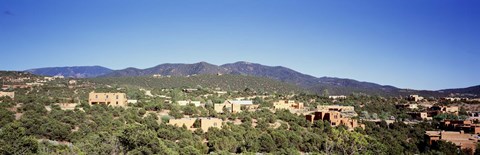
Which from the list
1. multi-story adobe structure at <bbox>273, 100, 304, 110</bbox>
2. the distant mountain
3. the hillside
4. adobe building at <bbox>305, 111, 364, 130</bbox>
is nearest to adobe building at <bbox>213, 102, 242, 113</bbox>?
multi-story adobe structure at <bbox>273, 100, 304, 110</bbox>

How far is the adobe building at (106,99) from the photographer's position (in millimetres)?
53031

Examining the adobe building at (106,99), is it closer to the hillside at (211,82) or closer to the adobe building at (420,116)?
the adobe building at (420,116)

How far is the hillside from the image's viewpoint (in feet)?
399

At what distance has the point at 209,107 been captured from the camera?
2447 inches

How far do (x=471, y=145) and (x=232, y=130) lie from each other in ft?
75.5

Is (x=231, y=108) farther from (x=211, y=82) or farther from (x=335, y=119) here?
(x=211, y=82)

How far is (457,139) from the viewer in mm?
41625

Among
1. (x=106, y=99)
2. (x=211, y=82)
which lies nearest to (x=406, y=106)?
(x=106, y=99)

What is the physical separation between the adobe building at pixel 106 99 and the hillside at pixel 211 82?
207 ft

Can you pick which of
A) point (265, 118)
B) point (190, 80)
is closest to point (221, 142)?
point (265, 118)

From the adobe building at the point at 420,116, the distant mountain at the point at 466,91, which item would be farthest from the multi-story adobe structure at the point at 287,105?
the distant mountain at the point at 466,91

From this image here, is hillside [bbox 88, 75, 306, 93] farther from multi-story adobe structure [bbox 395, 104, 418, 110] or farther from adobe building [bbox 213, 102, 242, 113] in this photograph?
adobe building [bbox 213, 102, 242, 113]

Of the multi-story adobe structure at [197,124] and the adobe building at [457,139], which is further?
the multi-story adobe structure at [197,124]

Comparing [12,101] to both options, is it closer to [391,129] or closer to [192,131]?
[192,131]
